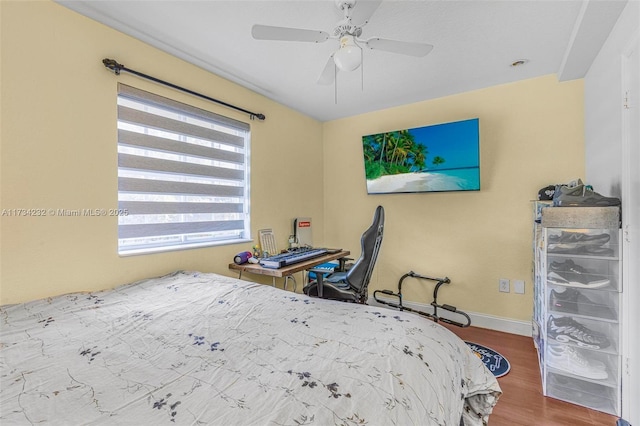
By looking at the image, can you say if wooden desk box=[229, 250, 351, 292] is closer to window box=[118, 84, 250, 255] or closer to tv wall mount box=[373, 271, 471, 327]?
window box=[118, 84, 250, 255]

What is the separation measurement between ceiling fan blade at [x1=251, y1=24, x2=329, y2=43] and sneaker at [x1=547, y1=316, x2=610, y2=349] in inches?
90.6

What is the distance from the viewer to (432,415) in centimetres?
84

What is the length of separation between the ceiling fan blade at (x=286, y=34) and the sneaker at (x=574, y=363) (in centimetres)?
244

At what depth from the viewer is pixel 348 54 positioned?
148 cm

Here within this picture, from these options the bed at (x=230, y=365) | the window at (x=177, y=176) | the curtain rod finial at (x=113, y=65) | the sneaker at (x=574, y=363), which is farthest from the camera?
the window at (x=177, y=176)

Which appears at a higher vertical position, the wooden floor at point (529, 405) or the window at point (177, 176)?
the window at point (177, 176)

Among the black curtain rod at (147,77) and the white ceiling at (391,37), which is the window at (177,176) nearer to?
the black curtain rod at (147,77)

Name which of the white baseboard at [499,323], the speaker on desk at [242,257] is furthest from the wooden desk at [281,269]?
the white baseboard at [499,323]

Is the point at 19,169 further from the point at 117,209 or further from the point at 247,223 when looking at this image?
the point at 247,223

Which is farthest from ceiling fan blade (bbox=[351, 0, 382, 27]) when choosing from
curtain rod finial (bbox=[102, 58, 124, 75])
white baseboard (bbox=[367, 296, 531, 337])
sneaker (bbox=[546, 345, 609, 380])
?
white baseboard (bbox=[367, 296, 531, 337])

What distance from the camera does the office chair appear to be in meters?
2.21

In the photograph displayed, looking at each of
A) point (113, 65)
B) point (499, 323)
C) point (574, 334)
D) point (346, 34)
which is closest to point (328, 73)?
point (346, 34)

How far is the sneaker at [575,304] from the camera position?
5.58 ft

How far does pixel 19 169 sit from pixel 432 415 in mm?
2241
